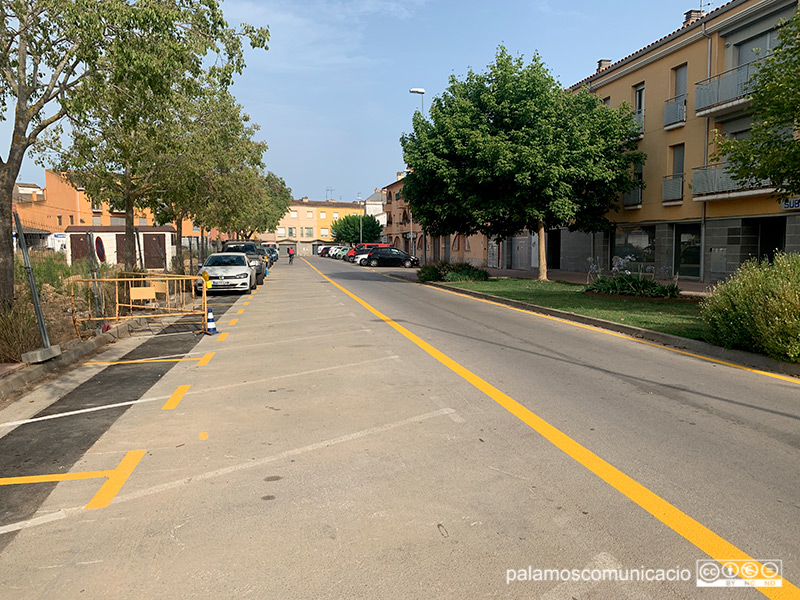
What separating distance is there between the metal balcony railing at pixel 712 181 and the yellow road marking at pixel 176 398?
824 inches

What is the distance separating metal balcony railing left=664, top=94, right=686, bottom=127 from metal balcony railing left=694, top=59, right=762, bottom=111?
102 cm

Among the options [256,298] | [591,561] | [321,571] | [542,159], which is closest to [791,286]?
[591,561]

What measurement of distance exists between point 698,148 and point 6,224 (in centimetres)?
2394

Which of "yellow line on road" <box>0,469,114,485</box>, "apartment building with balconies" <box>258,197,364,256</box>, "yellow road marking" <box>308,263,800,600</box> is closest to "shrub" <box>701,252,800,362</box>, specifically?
"yellow road marking" <box>308,263,800,600</box>

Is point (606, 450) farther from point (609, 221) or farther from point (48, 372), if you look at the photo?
point (609, 221)

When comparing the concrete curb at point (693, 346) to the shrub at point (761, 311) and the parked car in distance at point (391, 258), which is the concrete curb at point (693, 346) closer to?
the shrub at point (761, 311)

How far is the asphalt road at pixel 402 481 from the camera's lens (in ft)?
9.89

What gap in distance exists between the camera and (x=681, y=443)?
4879 mm

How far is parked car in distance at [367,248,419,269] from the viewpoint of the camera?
165 feet

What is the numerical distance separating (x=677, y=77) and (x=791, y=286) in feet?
68.2

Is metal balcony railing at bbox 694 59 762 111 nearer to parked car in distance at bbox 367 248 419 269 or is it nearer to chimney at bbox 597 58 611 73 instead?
chimney at bbox 597 58 611 73

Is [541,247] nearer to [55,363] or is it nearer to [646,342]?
[646,342]

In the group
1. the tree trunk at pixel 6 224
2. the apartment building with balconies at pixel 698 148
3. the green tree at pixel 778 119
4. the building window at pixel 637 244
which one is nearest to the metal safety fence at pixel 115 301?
the tree trunk at pixel 6 224

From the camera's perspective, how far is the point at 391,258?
50.5 meters
